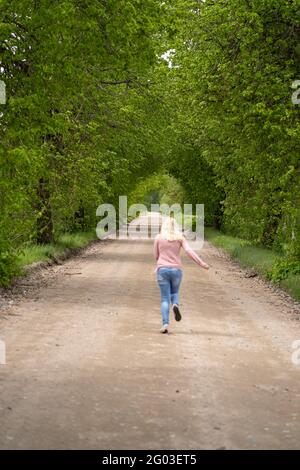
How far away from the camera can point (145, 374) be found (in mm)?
8844

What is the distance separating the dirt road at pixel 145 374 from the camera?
6.50 metres

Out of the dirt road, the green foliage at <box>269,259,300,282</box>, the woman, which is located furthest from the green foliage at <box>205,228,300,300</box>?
the woman

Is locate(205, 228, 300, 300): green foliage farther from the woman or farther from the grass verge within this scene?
the grass verge

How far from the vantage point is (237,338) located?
38.4ft

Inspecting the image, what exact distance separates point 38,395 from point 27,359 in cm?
191

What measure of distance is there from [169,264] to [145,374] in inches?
143

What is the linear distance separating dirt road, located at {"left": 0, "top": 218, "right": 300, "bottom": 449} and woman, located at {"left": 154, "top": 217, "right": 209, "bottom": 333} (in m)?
0.54

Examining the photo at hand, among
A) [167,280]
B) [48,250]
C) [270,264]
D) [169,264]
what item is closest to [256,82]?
[270,264]

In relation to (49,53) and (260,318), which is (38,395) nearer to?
(260,318)

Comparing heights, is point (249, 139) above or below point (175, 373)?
above

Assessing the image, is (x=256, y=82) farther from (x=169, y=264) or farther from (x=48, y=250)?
(x=48, y=250)

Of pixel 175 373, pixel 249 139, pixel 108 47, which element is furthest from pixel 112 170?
pixel 175 373

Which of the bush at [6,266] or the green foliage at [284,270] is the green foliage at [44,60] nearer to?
the bush at [6,266]

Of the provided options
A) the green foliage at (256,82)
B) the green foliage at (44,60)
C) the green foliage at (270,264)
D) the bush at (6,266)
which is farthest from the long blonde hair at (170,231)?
the green foliage at (256,82)
